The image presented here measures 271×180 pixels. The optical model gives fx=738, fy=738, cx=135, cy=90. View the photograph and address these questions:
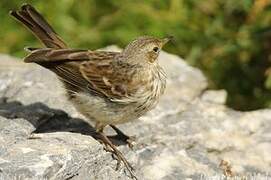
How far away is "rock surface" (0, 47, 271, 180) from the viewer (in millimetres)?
5527

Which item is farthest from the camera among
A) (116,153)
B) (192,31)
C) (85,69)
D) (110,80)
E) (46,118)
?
(192,31)

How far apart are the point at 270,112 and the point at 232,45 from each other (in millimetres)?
1461

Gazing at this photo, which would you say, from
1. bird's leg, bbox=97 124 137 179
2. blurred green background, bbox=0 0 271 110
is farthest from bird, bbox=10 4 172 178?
blurred green background, bbox=0 0 271 110

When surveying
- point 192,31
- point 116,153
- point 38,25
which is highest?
point 192,31

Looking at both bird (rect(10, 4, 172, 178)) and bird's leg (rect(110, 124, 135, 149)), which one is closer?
bird (rect(10, 4, 172, 178))

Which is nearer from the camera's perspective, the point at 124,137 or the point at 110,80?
the point at 110,80

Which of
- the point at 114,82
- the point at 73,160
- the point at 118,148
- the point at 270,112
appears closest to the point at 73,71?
the point at 114,82

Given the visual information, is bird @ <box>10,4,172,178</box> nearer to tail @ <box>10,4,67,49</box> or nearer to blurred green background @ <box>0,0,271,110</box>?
tail @ <box>10,4,67,49</box>

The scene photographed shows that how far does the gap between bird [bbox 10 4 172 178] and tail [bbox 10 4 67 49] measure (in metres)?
0.12

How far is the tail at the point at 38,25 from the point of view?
6863 mm

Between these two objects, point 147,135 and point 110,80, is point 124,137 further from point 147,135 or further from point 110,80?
point 110,80

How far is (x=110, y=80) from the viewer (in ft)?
21.1

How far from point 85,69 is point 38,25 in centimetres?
70

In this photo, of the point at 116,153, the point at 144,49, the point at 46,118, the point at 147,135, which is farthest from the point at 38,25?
the point at 116,153
